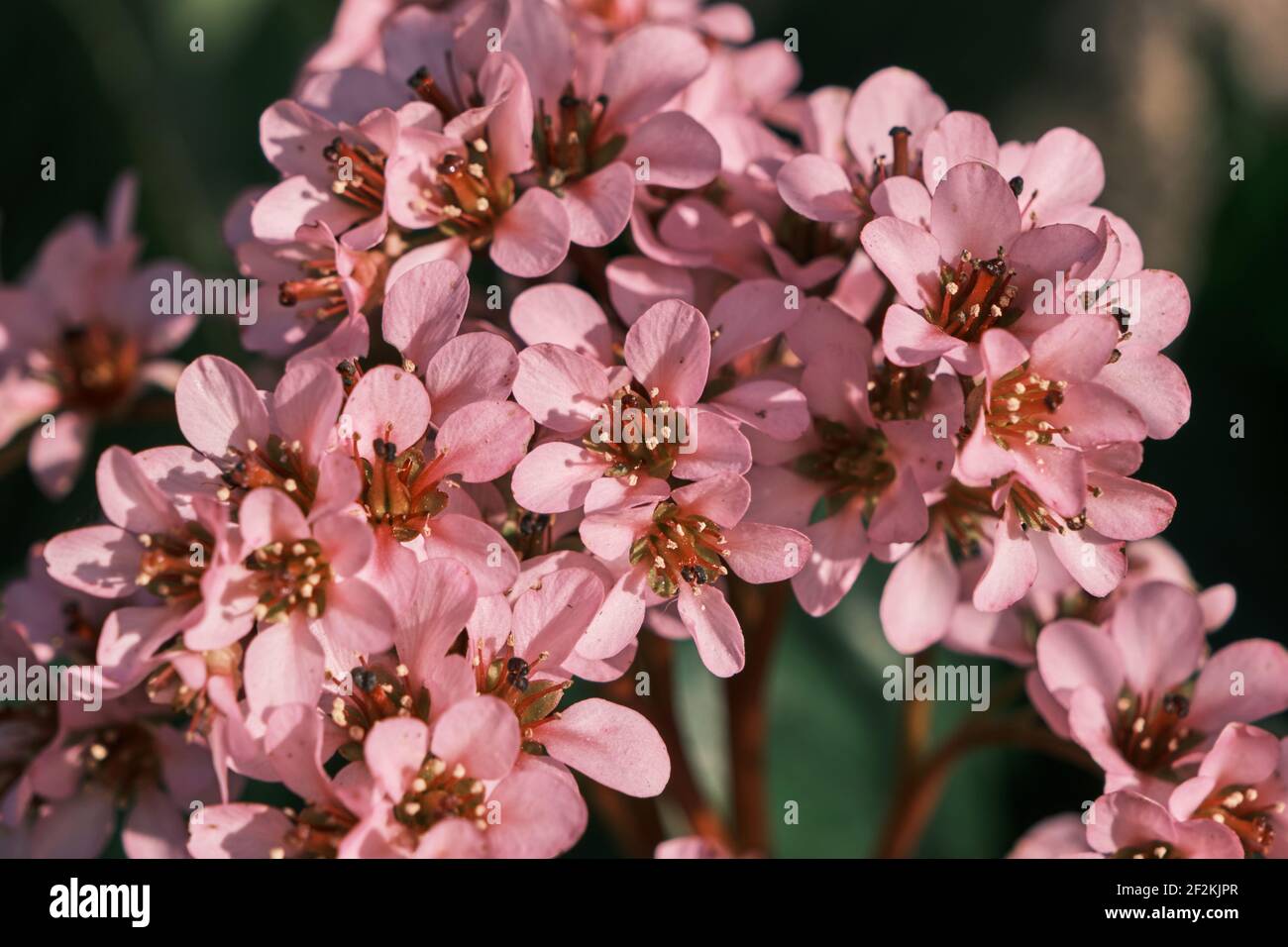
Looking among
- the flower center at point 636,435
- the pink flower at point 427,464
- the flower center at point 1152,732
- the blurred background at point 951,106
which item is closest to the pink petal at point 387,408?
the pink flower at point 427,464

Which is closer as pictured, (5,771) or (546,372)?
(546,372)

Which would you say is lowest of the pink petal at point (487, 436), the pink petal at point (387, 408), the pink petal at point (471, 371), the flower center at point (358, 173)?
the pink petal at point (487, 436)

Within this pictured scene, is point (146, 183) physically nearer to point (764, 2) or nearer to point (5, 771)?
point (5, 771)

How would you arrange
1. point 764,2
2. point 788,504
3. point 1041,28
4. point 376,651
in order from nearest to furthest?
point 376,651 < point 788,504 < point 1041,28 < point 764,2

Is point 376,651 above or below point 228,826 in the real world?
above

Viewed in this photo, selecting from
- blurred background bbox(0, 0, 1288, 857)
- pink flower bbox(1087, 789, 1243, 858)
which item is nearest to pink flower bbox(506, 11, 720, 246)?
pink flower bbox(1087, 789, 1243, 858)

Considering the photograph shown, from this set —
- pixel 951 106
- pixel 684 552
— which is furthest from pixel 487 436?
pixel 951 106

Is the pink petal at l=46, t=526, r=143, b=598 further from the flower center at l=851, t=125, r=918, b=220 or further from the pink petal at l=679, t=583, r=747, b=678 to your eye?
the flower center at l=851, t=125, r=918, b=220

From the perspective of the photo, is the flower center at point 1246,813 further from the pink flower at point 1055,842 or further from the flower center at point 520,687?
the flower center at point 520,687
